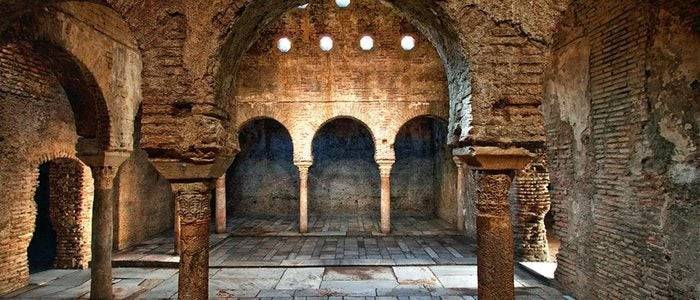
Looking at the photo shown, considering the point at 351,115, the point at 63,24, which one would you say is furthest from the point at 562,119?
the point at 63,24

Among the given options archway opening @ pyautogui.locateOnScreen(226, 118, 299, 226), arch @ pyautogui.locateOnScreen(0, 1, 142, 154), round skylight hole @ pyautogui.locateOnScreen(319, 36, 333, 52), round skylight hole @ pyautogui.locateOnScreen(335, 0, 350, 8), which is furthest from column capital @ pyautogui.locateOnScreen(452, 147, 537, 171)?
archway opening @ pyautogui.locateOnScreen(226, 118, 299, 226)

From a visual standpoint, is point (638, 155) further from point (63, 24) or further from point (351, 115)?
point (63, 24)

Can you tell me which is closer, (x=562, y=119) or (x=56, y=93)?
(x=562, y=119)

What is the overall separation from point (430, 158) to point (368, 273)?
7808mm

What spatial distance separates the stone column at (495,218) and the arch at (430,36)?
398 mm

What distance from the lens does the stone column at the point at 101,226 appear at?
5922 millimetres

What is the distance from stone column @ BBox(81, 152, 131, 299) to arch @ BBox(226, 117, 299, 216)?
8.41 meters

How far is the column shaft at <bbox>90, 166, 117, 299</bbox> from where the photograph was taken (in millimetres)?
5922

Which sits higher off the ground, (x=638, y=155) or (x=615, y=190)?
(x=638, y=155)

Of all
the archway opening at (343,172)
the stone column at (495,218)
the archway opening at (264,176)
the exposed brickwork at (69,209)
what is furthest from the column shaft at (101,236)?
the archway opening at (343,172)

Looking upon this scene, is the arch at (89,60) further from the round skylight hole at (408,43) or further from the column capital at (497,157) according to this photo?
the round skylight hole at (408,43)

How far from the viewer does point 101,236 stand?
6012 mm

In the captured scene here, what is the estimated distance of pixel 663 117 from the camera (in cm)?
431

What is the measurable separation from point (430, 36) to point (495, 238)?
105 inches
